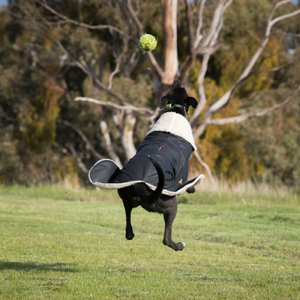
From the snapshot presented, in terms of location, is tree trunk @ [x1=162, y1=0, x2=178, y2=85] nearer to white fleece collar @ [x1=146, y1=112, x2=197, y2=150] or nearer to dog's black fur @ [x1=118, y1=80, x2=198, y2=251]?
white fleece collar @ [x1=146, y1=112, x2=197, y2=150]

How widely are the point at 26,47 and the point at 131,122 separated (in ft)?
24.7

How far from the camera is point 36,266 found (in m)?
6.93

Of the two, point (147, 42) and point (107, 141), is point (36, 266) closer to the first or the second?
point (147, 42)

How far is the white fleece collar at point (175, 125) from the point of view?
191 inches

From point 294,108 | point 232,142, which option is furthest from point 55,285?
point 294,108

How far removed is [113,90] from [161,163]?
20765mm

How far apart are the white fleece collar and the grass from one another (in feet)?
6.13

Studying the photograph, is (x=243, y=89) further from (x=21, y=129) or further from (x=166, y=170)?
(x=166, y=170)

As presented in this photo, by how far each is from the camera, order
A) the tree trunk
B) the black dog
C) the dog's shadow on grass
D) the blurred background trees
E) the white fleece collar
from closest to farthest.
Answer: the black dog → the white fleece collar → the dog's shadow on grass → the tree trunk → the blurred background trees

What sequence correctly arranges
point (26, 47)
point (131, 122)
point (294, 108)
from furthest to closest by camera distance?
point (294, 108), point (26, 47), point (131, 122)

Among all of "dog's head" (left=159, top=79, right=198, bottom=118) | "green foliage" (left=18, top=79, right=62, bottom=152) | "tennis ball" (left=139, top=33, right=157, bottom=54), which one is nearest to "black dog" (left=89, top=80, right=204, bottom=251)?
"dog's head" (left=159, top=79, right=198, bottom=118)

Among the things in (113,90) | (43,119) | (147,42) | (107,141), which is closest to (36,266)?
(147,42)

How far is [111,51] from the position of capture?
26578mm

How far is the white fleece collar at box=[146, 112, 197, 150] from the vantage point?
15.9 ft
